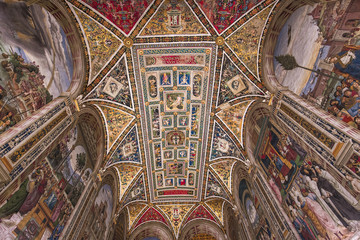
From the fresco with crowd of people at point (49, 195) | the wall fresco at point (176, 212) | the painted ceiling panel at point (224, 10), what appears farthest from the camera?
the wall fresco at point (176, 212)

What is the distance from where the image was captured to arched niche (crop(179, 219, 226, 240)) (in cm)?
1608

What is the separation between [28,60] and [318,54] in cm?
935

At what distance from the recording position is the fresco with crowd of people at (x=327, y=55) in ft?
18.4

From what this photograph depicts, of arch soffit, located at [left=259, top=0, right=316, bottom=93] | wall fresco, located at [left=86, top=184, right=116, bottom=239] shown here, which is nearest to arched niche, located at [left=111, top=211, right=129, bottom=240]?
wall fresco, located at [left=86, top=184, right=116, bottom=239]

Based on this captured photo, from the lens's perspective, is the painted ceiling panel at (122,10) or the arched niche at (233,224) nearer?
the painted ceiling panel at (122,10)

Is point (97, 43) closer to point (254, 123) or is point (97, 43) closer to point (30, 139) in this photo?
point (30, 139)

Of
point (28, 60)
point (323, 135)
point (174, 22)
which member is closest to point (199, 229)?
point (323, 135)

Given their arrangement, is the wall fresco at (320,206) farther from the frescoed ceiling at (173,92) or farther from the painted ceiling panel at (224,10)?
the painted ceiling panel at (224,10)

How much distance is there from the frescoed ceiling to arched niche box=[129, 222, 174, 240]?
1.43ft

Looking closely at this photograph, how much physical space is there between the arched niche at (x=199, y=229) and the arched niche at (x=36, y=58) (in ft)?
42.7

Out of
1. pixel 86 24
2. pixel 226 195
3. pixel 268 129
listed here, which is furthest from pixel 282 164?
pixel 86 24

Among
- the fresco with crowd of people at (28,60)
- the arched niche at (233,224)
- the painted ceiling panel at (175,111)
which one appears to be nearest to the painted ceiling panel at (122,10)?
the painted ceiling panel at (175,111)

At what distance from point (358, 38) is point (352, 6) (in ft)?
3.19

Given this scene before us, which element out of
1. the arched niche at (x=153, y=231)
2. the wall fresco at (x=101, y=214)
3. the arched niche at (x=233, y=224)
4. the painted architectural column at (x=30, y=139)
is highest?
the painted architectural column at (x=30, y=139)
